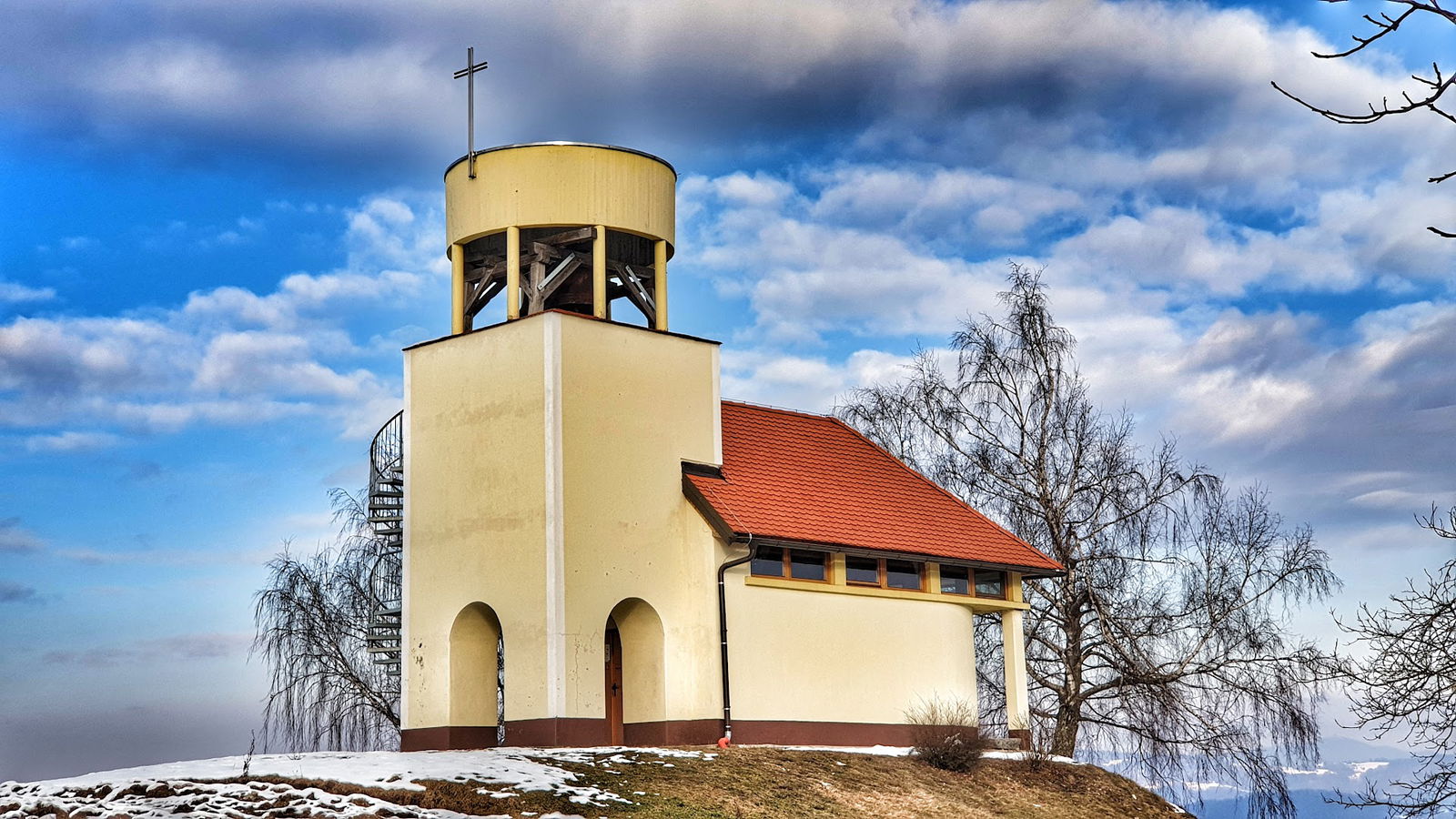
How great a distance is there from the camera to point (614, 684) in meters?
25.2

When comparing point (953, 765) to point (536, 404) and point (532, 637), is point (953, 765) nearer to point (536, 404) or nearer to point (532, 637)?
point (532, 637)

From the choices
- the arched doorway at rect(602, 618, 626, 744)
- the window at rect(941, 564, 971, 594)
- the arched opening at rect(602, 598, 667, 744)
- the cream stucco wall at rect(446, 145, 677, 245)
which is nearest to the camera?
the arched opening at rect(602, 598, 667, 744)

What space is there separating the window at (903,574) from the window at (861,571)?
0.88ft

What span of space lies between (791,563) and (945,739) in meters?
3.75

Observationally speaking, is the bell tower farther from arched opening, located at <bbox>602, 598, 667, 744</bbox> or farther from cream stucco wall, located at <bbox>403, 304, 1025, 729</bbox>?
arched opening, located at <bbox>602, 598, 667, 744</bbox>

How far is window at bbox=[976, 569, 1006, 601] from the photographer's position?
28641 millimetres

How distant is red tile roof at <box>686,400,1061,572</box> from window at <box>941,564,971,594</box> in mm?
430

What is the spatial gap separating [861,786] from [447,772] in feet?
21.0

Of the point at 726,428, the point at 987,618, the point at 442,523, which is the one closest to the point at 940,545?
the point at 726,428

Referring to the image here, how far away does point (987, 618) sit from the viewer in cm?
3369

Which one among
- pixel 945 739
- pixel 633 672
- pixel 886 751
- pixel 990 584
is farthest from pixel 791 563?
pixel 990 584

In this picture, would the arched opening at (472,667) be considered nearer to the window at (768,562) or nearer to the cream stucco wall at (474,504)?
the cream stucco wall at (474,504)

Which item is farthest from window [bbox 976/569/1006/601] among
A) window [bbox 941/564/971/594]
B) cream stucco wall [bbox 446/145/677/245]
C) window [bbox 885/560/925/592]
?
A: cream stucco wall [bbox 446/145/677/245]

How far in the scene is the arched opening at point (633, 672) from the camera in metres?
24.3
